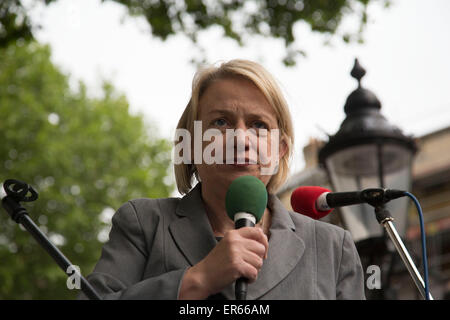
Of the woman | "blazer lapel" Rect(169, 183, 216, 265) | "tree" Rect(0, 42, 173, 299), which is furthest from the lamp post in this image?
"tree" Rect(0, 42, 173, 299)

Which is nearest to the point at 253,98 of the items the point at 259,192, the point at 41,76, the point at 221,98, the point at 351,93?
the point at 221,98

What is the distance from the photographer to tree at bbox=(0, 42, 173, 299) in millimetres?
15680

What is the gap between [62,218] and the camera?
647 inches

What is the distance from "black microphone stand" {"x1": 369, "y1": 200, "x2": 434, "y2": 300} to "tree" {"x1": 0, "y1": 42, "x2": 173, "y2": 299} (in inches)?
519

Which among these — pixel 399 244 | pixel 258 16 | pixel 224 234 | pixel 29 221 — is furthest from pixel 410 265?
pixel 258 16

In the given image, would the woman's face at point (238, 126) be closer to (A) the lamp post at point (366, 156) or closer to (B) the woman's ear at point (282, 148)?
(B) the woman's ear at point (282, 148)

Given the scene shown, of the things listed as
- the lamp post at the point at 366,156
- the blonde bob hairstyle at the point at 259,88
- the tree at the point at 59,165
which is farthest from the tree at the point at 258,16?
the tree at the point at 59,165

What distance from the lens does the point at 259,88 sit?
2.46 m

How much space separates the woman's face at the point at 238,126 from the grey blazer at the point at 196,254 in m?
0.19

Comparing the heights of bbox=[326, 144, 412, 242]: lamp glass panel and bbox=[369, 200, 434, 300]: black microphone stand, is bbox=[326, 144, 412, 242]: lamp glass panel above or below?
above

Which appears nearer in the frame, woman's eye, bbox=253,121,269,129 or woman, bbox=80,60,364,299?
woman, bbox=80,60,364,299

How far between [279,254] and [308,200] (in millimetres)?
498

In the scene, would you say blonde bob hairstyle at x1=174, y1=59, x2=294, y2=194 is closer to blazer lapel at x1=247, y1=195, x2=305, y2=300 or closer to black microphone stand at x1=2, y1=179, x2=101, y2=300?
blazer lapel at x1=247, y1=195, x2=305, y2=300

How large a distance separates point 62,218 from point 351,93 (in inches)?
463
